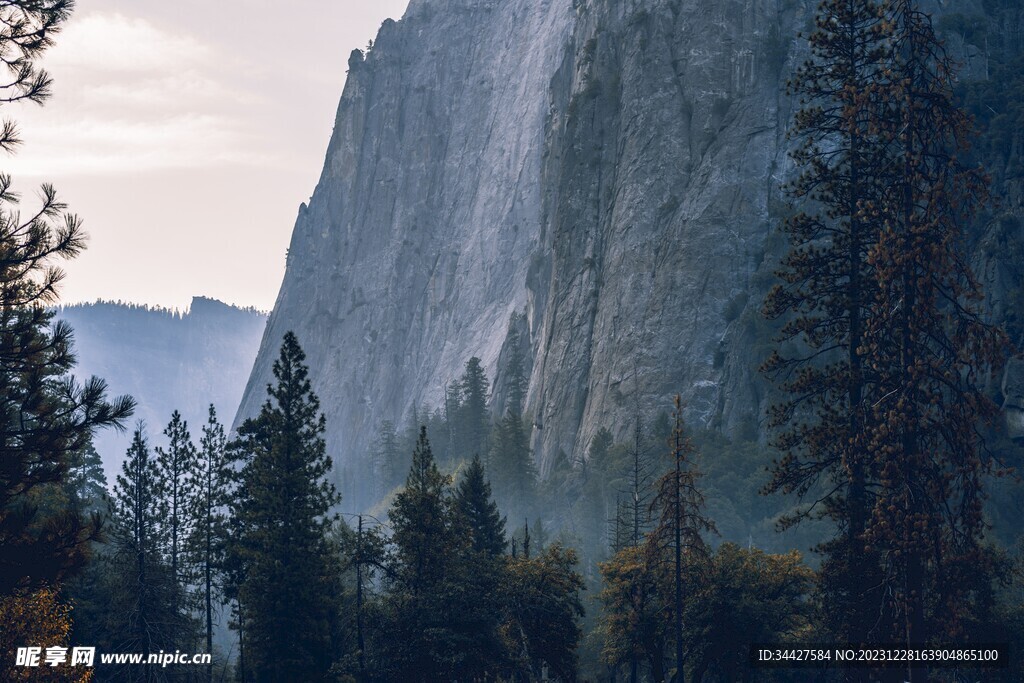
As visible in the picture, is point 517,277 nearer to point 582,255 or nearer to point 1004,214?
point 582,255

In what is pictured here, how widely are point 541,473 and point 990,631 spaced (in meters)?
79.3

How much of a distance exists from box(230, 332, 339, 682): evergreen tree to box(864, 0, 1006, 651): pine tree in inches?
898

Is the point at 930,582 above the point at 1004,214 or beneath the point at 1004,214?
beneath

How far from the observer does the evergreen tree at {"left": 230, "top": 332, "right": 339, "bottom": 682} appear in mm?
38625

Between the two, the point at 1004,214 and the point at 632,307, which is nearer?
the point at 1004,214

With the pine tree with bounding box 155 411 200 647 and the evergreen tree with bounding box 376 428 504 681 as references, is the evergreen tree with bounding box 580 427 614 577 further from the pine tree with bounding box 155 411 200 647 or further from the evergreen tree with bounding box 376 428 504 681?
the evergreen tree with bounding box 376 428 504 681

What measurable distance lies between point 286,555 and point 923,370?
2539cm

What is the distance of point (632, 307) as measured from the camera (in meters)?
109

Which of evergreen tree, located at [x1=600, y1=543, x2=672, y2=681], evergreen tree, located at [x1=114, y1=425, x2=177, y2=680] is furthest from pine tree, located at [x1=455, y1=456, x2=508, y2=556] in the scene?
evergreen tree, located at [x1=114, y1=425, x2=177, y2=680]

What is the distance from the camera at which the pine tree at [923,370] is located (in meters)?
21.3

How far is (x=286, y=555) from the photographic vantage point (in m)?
39.2

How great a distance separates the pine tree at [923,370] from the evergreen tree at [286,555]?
22.8 metres

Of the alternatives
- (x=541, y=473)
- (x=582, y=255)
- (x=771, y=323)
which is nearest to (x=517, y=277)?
(x=582, y=255)

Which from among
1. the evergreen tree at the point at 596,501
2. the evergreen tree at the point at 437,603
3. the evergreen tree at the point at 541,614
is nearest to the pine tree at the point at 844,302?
the evergreen tree at the point at 437,603
